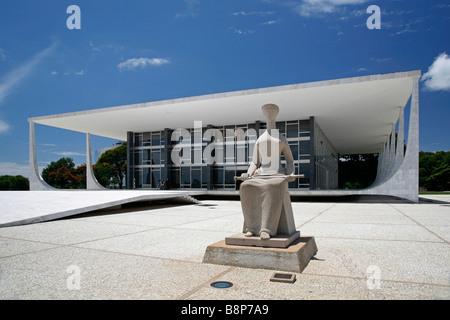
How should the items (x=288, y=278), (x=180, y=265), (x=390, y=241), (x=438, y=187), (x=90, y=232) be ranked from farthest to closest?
(x=438, y=187) → (x=90, y=232) → (x=390, y=241) → (x=180, y=265) → (x=288, y=278)

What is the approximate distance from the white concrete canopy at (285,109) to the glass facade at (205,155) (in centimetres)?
98

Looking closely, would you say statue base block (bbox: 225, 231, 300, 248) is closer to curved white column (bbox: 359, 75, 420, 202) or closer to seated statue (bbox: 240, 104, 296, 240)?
seated statue (bbox: 240, 104, 296, 240)

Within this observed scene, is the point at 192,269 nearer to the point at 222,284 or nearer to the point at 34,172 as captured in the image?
the point at 222,284

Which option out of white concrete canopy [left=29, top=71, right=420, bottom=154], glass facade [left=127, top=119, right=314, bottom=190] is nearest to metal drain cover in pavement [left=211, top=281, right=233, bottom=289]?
white concrete canopy [left=29, top=71, right=420, bottom=154]

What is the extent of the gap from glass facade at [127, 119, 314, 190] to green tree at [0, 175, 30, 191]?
2697 cm

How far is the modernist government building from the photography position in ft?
56.6

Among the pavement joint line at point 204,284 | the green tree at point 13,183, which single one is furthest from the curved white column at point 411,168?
the green tree at point 13,183

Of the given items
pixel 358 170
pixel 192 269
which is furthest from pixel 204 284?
pixel 358 170

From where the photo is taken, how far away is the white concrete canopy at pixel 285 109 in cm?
1684

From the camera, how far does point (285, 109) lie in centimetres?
2123

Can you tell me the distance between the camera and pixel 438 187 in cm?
4925

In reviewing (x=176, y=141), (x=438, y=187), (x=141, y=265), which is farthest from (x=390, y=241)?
(x=438, y=187)
